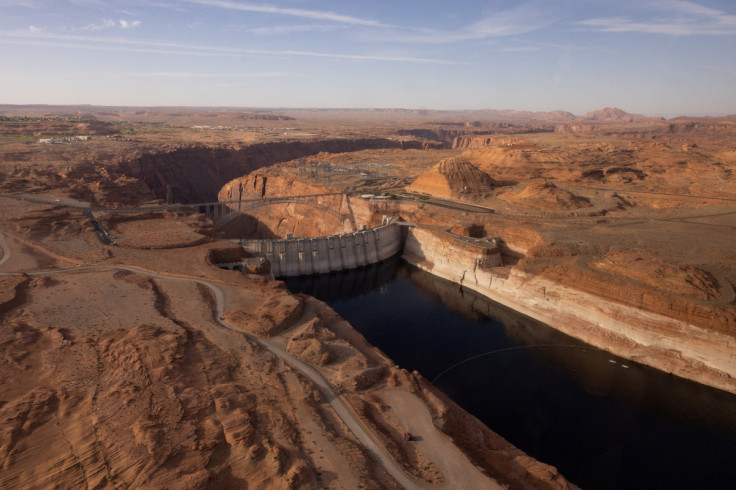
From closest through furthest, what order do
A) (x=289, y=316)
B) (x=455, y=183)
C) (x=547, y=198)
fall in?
(x=289, y=316)
(x=547, y=198)
(x=455, y=183)

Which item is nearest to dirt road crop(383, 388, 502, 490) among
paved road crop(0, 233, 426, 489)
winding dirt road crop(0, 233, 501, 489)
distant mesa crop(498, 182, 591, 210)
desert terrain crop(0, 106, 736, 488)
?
winding dirt road crop(0, 233, 501, 489)

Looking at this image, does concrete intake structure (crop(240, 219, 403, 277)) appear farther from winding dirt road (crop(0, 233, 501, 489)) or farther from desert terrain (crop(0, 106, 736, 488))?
winding dirt road (crop(0, 233, 501, 489))

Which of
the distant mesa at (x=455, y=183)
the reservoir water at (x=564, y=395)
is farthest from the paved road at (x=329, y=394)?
the distant mesa at (x=455, y=183)

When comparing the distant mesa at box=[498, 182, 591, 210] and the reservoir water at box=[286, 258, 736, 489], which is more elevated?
the distant mesa at box=[498, 182, 591, 210]

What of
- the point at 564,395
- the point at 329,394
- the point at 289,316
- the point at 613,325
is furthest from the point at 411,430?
the point at 613,325

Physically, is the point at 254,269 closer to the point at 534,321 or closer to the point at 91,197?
the point at 534,321

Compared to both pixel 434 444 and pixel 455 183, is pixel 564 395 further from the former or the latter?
pixel 455 183

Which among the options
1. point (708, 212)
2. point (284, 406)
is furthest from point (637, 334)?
point (708, 212)
